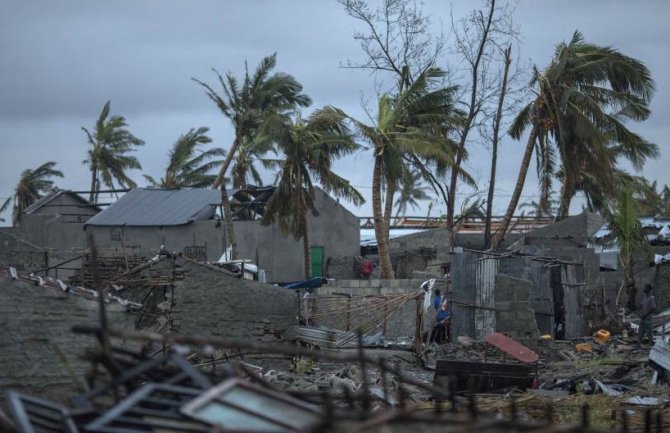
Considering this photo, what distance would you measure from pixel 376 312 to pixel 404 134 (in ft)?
26.6

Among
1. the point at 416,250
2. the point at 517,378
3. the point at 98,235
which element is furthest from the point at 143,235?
the point at 517,378

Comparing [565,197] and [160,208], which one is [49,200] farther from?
[565,197]

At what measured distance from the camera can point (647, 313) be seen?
1939 centimetres

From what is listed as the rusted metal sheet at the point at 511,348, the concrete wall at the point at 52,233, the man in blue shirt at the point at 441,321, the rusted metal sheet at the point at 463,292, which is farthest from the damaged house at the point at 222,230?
the rusted metal sheet at the point at 511,348

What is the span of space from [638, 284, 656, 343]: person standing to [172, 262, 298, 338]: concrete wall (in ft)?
23.7

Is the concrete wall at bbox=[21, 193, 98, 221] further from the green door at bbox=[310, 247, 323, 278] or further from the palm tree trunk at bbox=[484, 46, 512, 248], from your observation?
the palm tree trunk at bbox=[484, 46, 512, 248]

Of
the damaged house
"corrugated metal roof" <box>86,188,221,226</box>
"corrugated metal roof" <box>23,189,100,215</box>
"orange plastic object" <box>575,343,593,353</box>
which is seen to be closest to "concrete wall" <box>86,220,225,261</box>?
the damaged house

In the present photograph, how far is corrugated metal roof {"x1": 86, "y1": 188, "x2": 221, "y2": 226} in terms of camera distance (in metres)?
32.0

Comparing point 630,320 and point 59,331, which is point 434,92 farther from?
point 59,331

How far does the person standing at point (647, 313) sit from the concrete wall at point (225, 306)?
23.7ft

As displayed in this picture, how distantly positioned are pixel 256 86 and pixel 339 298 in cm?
1553

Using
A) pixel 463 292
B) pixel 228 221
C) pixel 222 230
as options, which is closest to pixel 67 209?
pixel 222 230

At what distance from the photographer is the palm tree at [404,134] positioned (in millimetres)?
26203

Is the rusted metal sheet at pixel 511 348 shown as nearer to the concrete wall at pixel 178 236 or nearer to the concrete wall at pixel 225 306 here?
the concrete wall at pixel 225 306
